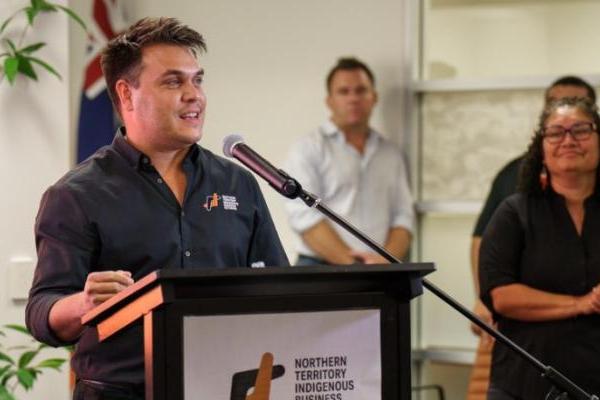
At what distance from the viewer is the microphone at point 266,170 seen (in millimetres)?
2396

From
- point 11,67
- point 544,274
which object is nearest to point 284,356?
point 544,274

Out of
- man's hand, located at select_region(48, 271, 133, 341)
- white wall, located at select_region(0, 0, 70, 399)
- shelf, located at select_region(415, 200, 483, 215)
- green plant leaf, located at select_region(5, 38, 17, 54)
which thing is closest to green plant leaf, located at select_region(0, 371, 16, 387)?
white wall, located at select_region(0, 0, 70, 399)

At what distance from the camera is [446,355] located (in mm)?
6070

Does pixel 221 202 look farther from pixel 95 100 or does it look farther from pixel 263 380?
pixel 95 100

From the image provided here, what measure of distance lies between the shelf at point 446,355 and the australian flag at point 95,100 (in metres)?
1.82

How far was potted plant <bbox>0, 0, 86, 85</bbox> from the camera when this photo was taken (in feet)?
13.0

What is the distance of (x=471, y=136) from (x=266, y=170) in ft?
12.6

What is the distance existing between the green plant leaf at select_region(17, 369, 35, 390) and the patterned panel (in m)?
2.84

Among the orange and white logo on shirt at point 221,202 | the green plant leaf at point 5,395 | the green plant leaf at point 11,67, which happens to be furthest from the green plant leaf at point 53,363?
the orange and white logo on shirt at point 221,202

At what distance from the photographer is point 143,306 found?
2033 millimetres

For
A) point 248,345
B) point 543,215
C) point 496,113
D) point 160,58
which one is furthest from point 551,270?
point 496,113

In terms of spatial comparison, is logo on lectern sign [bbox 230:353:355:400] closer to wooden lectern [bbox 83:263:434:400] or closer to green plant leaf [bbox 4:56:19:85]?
wooden lectern [bbox 83:263:434:400]

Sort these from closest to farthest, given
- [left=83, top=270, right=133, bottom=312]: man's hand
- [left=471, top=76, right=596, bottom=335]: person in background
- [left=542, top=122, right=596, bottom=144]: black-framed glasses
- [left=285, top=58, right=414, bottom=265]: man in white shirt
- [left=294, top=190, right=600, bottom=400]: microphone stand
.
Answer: [left=83, top=270, right=133, bottom=312]: man's hand → [left=294, top=190, right=600, bottom=400]: microphone stand → [left=542, top=122, right=596, bottom=144]: black-framed glasses → [left=471, top=76, right=596, bottom=335]: person in background → [left=285, top=58, right=414, bottom=265]: man in white shirt

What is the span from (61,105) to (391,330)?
2213 millimetres
